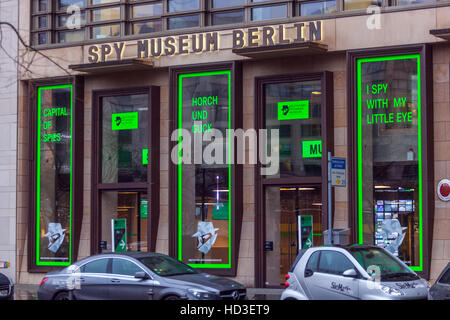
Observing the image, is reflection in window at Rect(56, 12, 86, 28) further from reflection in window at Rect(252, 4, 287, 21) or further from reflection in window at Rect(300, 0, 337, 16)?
reflection in window at Rect(300, 0, 337, 16)

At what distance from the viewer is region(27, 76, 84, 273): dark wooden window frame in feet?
84.9

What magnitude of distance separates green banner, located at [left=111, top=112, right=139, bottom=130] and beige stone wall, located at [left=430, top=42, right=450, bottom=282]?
9406 millimetres

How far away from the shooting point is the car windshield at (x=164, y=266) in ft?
54.0

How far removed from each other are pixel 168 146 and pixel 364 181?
Answer: 6.24m

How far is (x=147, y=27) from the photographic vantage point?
25.5 metres

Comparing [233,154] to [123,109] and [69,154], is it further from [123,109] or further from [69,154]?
[69,154]

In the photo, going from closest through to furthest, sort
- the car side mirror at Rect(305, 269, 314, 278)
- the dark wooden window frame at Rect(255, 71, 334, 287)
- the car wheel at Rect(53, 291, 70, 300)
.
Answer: the car side mirror at Rect(305, 269, 314, 278)
the car wheel at Rect(53, 291, 70, 300)
the dark wooden window frame at Rect(255, 71, 334, 287)

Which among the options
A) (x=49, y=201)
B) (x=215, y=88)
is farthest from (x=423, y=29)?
(x=49, y=201)

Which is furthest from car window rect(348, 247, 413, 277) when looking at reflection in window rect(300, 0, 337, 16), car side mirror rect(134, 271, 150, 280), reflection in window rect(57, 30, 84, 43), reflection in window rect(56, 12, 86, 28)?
reflection in window rect(56, 12, 86, 28)

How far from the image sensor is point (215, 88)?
24.0 metres

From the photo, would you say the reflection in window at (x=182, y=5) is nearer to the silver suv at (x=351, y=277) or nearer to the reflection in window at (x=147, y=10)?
the reflection in window at (x=147, y=10)

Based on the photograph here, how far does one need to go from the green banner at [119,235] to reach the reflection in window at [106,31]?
603 cm

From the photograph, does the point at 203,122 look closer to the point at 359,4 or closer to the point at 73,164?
the point at 73,164
